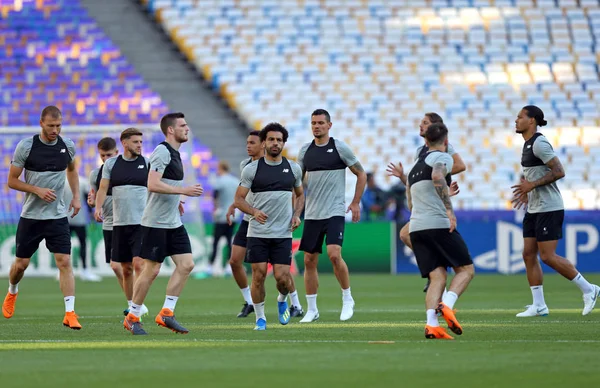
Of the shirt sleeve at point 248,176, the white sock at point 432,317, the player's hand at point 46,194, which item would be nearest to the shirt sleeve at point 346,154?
the shirt sleeve at point 248,176

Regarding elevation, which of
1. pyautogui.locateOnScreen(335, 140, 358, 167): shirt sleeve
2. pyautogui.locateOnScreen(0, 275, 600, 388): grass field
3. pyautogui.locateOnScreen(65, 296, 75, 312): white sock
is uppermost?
pyautogui.locateOnScreen(335, 140, 358, 167): shirt sleeve

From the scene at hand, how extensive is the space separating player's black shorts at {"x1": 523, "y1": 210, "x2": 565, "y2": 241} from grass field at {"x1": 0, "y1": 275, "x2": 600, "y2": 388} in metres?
0.89

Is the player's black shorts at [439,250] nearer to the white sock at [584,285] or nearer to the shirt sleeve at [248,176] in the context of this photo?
the shirt sleeve at [248,176]

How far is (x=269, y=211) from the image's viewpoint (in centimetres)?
1147

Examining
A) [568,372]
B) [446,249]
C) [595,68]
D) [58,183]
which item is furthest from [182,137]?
[595,68]

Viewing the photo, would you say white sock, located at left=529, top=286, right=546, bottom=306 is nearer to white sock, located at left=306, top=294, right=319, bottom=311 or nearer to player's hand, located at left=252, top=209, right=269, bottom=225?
white sock, located at left=306, top=294, right=319, bottom=311

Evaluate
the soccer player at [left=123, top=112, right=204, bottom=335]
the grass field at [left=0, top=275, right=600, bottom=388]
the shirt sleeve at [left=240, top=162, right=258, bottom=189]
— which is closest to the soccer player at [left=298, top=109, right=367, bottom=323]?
the grass field at [left=0, top=275, right=600, bottom=388]

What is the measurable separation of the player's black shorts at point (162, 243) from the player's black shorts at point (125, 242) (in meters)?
2.51

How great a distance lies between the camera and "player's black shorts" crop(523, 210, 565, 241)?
12.9 m

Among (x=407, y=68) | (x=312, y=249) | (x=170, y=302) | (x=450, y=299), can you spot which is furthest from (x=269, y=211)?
(x=407, y=68)

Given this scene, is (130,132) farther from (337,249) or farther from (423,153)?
(423,153)

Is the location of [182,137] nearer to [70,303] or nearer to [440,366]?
[70,303]

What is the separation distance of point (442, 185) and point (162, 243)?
2.71 metres

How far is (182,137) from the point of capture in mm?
10984
